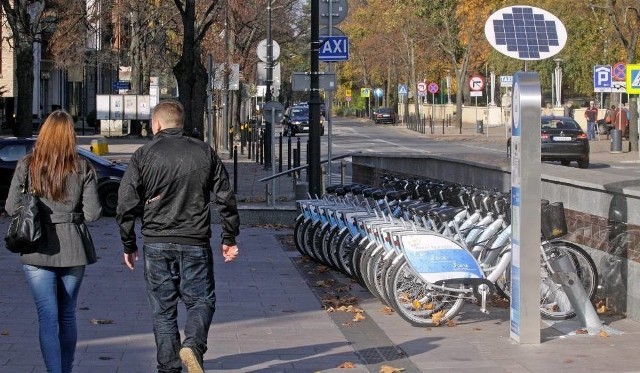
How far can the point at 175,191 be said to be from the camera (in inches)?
277

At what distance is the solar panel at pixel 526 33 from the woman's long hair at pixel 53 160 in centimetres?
418

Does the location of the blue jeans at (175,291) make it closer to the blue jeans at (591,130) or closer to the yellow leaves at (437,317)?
the yellow leaves at (437,317)

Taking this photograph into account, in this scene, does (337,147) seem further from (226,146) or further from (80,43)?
(80,43)

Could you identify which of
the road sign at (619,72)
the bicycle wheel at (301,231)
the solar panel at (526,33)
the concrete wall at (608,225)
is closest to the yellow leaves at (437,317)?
the concrete wall at (608,225)

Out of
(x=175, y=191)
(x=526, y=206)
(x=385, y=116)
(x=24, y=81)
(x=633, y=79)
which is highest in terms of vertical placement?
(x=633, y=79)

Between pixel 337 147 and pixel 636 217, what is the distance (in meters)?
43.1

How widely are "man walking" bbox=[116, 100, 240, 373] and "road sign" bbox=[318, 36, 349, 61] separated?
11.4 meters

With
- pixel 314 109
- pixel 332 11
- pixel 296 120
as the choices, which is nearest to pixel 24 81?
pixel 332 11

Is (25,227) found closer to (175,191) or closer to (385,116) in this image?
(175,191)

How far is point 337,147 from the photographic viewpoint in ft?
174

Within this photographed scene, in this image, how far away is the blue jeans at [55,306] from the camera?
688 centimetres

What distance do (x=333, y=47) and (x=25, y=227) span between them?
39.9ft

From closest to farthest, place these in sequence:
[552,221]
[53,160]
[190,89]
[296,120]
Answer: [53,160] < [552,221] < [190,89] < [296,120]

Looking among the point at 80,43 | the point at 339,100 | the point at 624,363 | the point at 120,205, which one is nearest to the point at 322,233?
the point at 624,363
